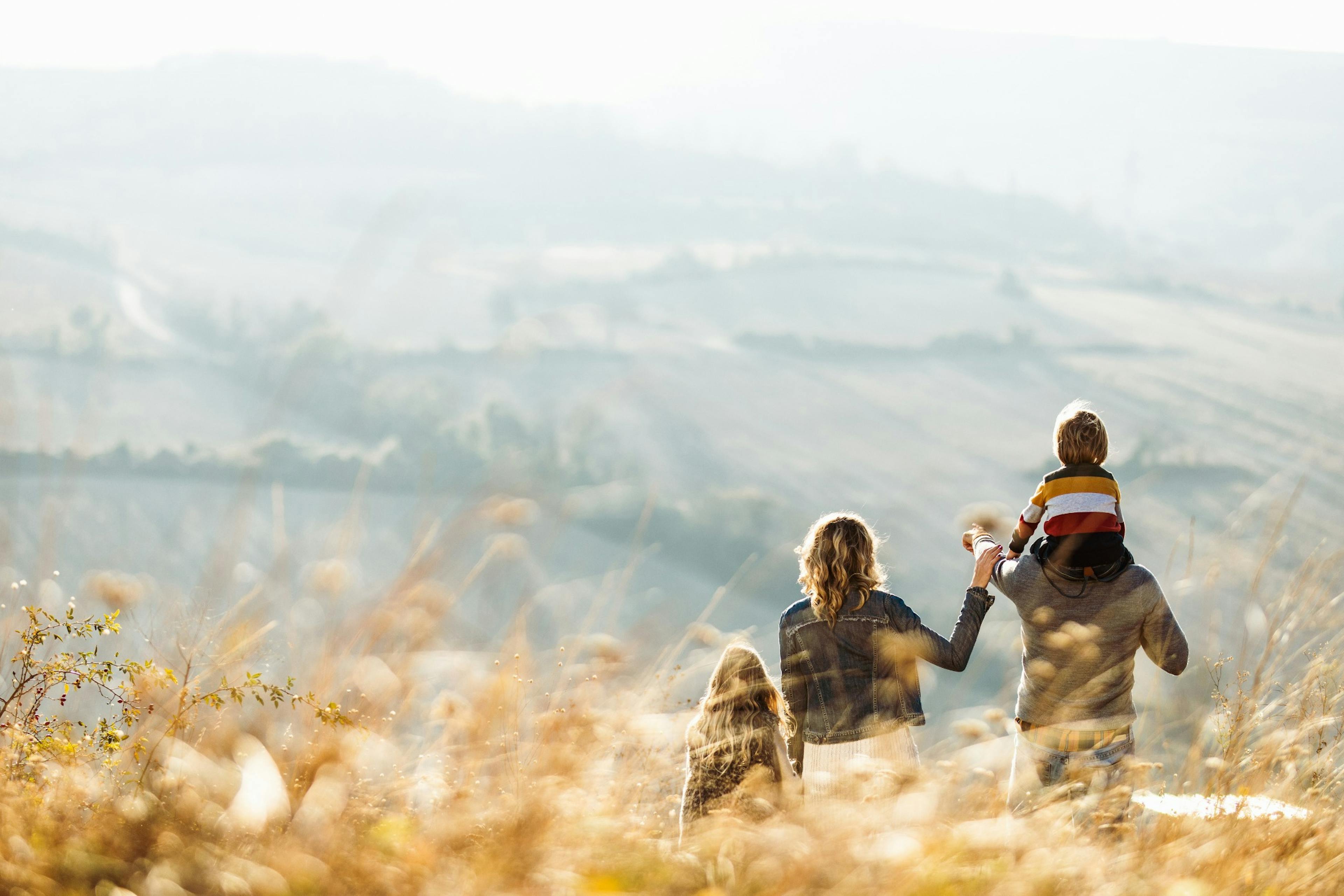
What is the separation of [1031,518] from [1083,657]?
348 millimetres

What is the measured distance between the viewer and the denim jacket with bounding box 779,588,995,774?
246 centimetres

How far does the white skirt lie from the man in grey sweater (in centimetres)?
26

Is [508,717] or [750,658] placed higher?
Answer: [750,658]

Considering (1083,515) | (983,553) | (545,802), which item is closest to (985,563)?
(983,553)

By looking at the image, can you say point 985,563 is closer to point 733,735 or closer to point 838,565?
point 838,565

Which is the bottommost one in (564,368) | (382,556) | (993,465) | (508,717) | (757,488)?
(508,717)

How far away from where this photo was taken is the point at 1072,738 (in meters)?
2.41

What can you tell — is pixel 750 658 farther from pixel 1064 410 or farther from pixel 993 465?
pixel 993 465

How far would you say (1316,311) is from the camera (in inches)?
2795

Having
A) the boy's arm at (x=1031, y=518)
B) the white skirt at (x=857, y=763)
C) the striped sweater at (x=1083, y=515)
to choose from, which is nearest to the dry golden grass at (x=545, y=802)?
the white skirt at (x=857, y=763)

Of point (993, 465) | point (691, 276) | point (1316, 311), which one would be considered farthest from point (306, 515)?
point (1316, 311)

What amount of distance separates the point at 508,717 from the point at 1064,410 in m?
1.62

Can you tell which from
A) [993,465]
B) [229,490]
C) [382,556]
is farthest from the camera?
[993,465]

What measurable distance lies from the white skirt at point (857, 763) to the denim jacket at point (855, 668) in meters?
0.02
